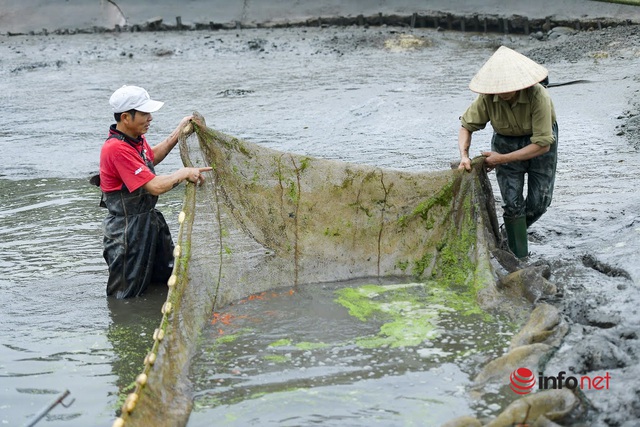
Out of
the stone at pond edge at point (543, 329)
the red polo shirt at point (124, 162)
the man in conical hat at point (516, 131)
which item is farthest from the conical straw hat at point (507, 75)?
the red polo shirt at point (124, 162)

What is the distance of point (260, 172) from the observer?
20.0 feet

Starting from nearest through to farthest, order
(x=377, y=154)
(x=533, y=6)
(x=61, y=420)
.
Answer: (x=61, y=420), (x=377, y=154), (x=533, y=6)

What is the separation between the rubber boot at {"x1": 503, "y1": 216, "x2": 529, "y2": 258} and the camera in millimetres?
6227

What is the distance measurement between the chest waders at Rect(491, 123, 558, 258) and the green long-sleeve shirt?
0.34 ft

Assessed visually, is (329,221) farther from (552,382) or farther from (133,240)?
(552,382)

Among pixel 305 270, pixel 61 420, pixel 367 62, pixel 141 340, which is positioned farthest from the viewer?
pixel 367 62

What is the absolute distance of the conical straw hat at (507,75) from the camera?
18.3 feet

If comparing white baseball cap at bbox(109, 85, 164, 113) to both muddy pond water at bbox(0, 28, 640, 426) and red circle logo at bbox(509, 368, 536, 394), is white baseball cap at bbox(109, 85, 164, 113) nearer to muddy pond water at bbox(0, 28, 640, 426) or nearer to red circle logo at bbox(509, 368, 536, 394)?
muddy pond water at bbox(0, 28, 640, 426)

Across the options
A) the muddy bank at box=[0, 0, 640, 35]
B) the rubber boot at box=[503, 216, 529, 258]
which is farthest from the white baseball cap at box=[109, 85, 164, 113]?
the muddy bank at box=[0, 0, 640, 35]

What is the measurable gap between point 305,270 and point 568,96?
677cm

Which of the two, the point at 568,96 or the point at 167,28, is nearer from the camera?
the point at 568,96

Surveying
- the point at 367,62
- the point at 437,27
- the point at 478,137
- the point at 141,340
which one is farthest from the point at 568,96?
the point at 141,340

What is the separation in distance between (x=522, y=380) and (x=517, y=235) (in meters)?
2.07

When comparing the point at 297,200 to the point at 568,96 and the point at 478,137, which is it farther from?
the point at 568,96
